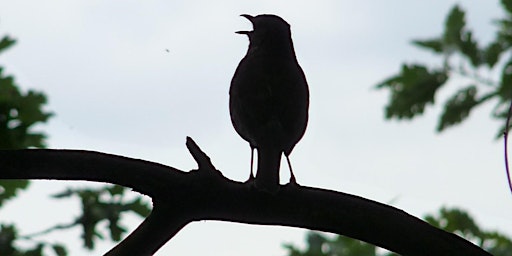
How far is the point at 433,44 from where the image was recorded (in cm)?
852

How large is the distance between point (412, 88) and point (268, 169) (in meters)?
5.21

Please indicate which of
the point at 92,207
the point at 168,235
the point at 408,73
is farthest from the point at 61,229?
the point at 168,235

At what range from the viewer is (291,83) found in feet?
12.1

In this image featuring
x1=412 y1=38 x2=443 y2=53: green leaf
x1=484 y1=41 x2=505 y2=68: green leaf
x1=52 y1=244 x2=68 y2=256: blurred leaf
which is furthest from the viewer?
x1=412 y1=38 x2=443 y2=53: green leaf

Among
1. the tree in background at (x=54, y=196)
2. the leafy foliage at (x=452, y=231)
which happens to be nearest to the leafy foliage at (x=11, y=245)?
the tree in background at (x=54, y=196)

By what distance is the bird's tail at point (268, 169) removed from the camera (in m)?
3.07

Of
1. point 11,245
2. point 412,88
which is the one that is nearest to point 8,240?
point 11,245

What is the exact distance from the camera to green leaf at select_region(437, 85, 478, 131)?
8.16 m

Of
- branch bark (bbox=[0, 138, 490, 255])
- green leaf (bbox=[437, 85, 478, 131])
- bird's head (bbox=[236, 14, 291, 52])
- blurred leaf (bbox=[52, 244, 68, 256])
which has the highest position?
green leaf (bbox=[437, 85, 478, 131])

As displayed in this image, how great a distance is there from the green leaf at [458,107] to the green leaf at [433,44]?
18.7 inches

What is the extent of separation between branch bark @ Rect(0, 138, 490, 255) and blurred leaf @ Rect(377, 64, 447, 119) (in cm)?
542

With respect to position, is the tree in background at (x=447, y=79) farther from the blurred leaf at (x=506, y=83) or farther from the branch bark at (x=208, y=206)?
the branch bark at (x=208, y=206)

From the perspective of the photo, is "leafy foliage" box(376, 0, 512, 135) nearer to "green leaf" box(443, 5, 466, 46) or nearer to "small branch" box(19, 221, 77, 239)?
"green leaf" box(443, 5, 466, 46)

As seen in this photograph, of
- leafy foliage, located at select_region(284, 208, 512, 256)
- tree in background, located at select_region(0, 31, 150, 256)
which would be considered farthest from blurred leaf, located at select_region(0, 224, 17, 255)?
leafy foliage, located at select_region(284, 208, 512, 256)
